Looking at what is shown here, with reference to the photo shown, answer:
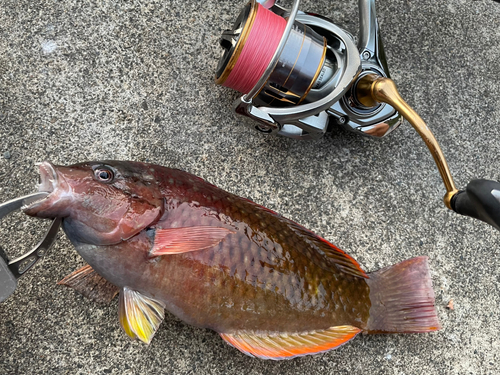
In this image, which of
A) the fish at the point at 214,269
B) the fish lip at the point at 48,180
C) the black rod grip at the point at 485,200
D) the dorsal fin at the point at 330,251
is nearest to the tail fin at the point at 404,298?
the fish at the point at 214,269

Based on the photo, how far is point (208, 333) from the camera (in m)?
1.74

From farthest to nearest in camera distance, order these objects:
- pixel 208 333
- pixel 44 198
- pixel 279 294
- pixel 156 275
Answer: pixel 208 333
pixel 279 294
pixel 156 275
pixel 44 198

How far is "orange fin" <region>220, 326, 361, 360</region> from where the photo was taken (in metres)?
1.52

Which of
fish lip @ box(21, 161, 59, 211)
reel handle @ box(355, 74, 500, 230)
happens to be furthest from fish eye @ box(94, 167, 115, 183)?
reel handle @ box(355, 74, 500, 230)

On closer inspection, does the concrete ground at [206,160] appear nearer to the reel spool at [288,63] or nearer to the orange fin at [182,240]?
the reel spool at [288,63]

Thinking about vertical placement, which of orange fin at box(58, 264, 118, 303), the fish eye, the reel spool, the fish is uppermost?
the reel spool

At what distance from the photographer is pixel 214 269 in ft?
4.57

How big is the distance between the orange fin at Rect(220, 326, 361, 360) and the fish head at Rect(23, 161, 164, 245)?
572mm

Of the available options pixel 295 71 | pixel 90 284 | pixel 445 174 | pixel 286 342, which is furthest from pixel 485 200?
pixel 90 284

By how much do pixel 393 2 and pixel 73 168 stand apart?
1787 millimetres

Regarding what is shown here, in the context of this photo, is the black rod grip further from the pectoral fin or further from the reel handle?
the pectoral fin

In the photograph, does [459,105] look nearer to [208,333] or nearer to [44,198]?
[208,333]

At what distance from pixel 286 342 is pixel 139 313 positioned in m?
0.57

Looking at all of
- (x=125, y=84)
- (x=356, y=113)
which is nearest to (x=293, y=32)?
(x=356, y=113)
